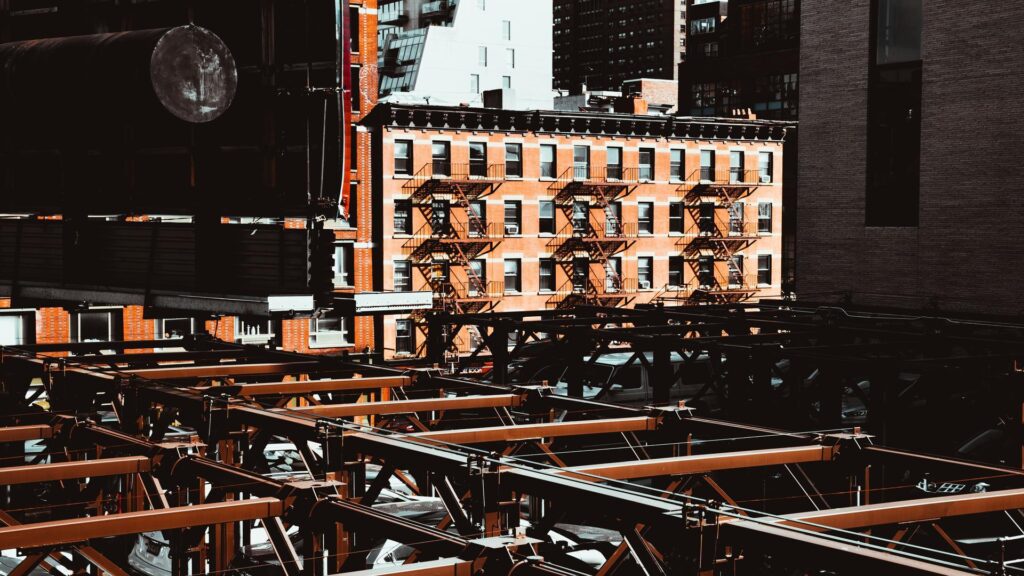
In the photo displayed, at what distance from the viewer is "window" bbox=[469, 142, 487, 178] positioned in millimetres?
57625

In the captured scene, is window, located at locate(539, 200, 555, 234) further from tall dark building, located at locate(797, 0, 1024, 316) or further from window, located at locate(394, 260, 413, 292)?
tall dark building, located at locate(797, 0, 1024, 316)

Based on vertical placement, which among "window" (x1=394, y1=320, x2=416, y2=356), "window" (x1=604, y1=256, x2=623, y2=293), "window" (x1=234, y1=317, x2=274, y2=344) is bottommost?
"window" (x1=394, y1=320, x2=416, y2=356)

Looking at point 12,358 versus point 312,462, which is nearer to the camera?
point 312,462

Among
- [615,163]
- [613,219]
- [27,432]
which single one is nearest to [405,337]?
[613,219]

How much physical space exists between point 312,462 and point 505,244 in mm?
46539

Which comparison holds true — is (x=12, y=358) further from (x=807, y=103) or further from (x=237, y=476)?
(x=807, y=103)

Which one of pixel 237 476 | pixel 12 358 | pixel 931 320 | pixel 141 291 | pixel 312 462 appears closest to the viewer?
pixel 237 476

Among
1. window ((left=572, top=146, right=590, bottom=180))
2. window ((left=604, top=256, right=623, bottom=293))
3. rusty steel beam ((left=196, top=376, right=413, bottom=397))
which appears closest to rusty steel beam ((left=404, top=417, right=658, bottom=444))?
rusty steel beam ((left=196, top=376, right=413, bottom=397))

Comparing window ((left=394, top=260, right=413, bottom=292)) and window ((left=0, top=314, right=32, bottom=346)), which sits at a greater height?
window ((left=394, top=260, right=413, bottom=292))

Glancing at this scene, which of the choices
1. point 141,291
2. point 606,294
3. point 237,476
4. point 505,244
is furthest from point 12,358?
point 606,294

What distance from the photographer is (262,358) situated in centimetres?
2086

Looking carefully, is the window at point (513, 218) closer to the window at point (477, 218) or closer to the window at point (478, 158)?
the window at point (477, 218)

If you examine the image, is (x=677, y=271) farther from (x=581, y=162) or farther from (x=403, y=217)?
(x=403, y=217)

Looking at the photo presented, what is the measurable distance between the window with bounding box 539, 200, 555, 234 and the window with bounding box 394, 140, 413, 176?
8039 mm
